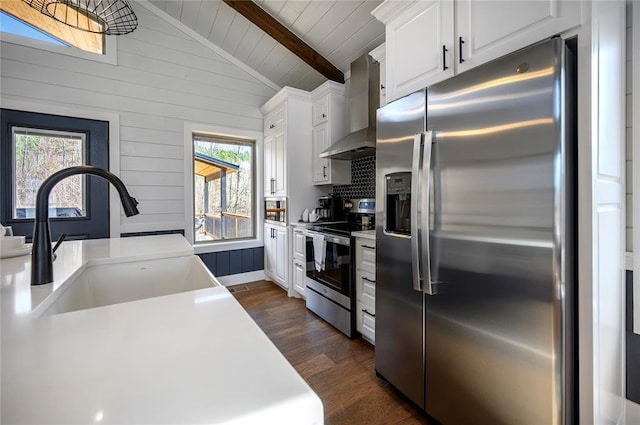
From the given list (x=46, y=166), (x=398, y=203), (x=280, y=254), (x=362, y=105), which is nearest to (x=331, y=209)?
(x=280, y=254)

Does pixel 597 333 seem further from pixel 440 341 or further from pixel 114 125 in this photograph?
pixel 114 125

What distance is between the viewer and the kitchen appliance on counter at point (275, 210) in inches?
141

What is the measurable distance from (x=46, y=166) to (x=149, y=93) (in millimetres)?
1273

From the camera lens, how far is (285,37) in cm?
308

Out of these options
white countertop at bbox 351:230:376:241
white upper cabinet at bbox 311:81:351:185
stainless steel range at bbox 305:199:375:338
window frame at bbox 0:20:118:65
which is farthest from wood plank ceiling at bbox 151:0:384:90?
white countertop at bbox 351:230:376:241

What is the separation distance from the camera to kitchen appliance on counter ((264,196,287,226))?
3.57 m

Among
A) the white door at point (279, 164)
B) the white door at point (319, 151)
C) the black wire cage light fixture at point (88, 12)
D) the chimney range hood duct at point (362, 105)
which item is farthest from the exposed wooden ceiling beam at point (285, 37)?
the black wire cage light fixture at point (88, 12)

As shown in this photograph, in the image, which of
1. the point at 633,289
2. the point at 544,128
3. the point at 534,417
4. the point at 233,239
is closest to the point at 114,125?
the point at 233,239

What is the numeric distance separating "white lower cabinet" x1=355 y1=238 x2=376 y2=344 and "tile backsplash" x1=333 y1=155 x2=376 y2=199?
1.07 meters

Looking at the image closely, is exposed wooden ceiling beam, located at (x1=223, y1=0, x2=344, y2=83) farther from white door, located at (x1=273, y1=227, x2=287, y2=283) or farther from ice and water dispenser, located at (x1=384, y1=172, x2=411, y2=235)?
ice and water dispenser, located at (x1=384, y1=172, x2=411, y2=235)

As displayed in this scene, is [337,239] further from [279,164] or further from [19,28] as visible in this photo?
[19,28]

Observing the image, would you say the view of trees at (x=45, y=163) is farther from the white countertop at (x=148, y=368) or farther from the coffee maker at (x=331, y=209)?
the white countertop at (x=148, y=368)

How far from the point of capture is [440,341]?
1413mm

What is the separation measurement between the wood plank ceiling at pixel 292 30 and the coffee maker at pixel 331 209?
1.58 metres
